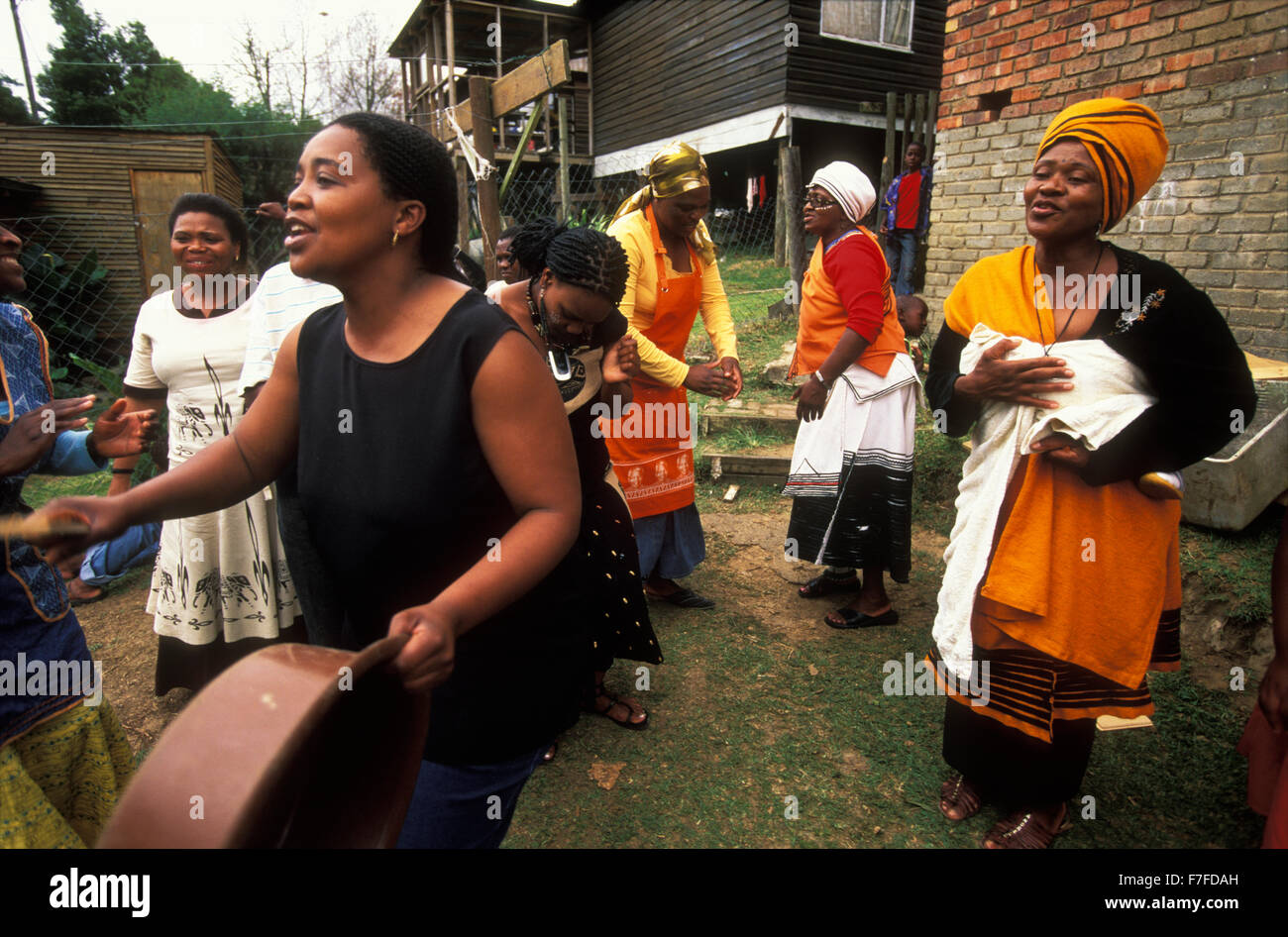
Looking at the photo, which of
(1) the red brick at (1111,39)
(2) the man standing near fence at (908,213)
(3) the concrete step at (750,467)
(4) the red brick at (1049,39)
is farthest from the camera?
(2) the man standing near fence at (908,213)

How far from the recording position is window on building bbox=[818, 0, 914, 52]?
41.2 ft

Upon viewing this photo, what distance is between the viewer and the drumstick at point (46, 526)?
1.15 metres

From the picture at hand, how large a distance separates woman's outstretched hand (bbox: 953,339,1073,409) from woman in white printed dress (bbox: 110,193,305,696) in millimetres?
2738

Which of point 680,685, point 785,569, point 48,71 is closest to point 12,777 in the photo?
point 680,685

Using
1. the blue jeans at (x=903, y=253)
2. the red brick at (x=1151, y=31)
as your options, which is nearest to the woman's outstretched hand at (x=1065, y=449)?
the red brick at (x=1151, y=31)

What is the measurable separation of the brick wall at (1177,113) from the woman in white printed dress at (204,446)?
216 inches

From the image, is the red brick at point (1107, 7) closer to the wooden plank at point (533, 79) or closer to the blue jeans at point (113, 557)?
the wooden plank at point (533, 79)

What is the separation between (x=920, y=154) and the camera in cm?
903

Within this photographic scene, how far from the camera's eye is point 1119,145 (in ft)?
6.52

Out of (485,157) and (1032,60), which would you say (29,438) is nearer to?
(485,157)

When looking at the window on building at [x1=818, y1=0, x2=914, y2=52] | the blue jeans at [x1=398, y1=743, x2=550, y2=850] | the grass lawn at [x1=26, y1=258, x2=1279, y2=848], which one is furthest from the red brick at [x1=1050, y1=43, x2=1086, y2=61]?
the window on building at [x1=818, y1=0, x2=914, y2=52]

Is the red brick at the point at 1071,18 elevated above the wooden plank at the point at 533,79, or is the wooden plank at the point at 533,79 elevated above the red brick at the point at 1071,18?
the red brick at the point at 1071,18
